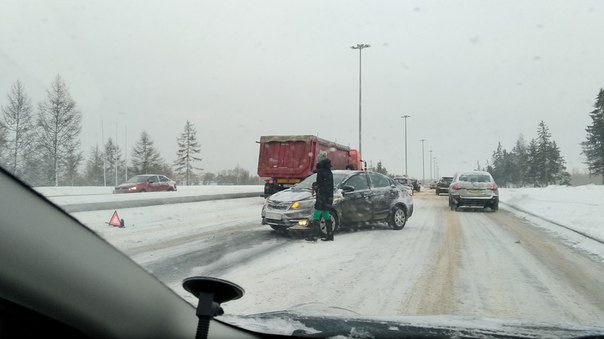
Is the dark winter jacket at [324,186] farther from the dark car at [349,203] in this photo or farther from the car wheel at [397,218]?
the car wheel at [397,218]

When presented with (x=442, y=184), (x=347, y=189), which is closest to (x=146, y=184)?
(x=347, y=189)

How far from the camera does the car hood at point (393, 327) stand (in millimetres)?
2222

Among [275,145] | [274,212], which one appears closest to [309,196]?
[274,212]

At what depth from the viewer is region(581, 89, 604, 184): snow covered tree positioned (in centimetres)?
510

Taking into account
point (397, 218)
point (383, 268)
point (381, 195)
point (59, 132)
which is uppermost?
point (59, 132)

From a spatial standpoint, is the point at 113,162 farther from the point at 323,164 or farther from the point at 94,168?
the point at 323,164

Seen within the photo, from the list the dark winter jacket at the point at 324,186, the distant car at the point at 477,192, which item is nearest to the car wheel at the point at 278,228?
the dark winter jacket at the point at 324,186

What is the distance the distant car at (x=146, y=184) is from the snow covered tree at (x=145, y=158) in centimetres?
15

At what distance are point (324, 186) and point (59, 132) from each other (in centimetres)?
A: 728

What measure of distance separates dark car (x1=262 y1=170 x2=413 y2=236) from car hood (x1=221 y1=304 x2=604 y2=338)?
6991 mm

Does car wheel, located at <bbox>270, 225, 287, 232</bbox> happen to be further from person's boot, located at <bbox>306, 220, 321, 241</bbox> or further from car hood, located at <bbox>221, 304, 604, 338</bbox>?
car hood, located at <bbox>221, 304, 604, 338</bbox>

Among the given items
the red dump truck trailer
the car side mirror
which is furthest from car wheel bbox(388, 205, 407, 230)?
the red dump truck trailer

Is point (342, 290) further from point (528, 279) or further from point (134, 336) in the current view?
point (134, 336)

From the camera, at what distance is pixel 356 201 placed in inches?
425
